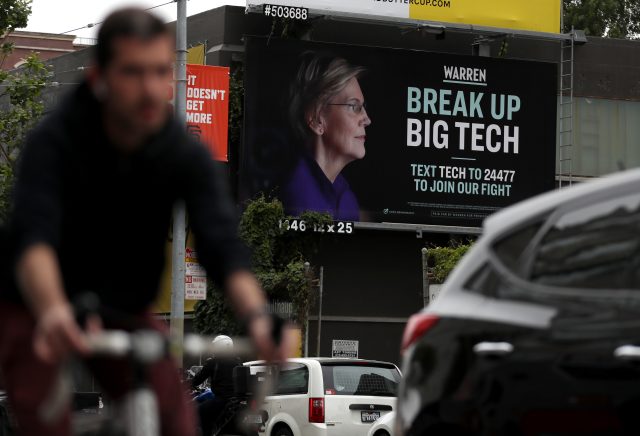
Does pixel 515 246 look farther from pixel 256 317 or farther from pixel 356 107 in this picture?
pixel 356 107

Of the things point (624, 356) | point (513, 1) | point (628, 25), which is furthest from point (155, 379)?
point (628, 25)

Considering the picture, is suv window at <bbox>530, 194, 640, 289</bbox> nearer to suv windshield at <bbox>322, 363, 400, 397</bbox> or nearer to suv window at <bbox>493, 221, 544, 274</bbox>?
suv window at <bbox>493, 221, 544, 274</bbox>

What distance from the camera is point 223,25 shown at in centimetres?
3953

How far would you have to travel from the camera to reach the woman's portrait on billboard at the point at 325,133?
1506 inches

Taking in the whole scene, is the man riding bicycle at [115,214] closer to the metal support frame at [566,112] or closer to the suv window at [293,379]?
the suv window at [293,379]

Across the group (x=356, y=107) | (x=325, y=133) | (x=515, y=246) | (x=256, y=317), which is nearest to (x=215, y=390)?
(x=515, y=246)

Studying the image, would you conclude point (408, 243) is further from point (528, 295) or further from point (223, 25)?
point (528, 295)

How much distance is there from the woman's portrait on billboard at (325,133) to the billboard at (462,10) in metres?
1.35

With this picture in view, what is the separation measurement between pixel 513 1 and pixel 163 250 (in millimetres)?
37966

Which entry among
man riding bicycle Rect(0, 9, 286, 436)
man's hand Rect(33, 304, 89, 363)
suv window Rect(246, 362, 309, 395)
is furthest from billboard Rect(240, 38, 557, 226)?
man's hand Rect(33, 304, 89, 363)

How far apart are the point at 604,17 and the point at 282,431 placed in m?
44.2

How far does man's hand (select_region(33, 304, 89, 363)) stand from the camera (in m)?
3.58

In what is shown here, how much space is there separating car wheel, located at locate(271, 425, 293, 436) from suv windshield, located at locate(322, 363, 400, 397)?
38.2 inches

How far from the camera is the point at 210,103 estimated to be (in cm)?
3366
